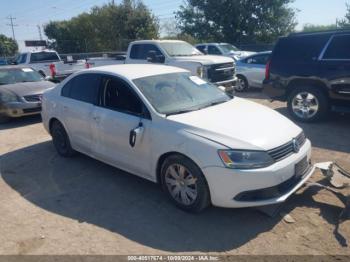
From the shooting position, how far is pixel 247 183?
352 centimetres

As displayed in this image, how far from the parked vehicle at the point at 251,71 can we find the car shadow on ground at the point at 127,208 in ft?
26.6

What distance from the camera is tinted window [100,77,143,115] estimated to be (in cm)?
448

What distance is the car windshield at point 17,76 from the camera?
10.0m

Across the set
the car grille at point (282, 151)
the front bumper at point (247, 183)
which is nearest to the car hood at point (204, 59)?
the car grille at point (282, 151)

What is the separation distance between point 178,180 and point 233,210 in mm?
742

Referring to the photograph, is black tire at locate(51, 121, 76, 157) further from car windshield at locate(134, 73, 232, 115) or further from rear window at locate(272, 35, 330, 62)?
rear window at locate(272, 35, 330, 62)

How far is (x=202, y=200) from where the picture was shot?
3.78m

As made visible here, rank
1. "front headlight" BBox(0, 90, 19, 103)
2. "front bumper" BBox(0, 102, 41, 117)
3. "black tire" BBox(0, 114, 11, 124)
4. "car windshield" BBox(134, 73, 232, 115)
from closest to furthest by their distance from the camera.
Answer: "car windshield" BBox(134, 73, 232, 115)
"front bumper" BBox(0, 102, 41, 117)
"front headlight" BBox(0, 90, 19, 103)
"black tire" BBox(0, 114, 11, 124)

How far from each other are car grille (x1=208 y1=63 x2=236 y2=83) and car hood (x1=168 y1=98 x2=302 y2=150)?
5.79 meters

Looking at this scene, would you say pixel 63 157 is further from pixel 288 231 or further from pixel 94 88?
pixel 288 231

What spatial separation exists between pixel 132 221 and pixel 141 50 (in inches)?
338

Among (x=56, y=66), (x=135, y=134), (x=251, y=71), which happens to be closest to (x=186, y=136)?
(x=135, y=134)

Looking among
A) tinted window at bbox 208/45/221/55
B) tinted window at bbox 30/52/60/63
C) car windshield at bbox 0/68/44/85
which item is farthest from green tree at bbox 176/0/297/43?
car windshield at bbox 0/68/44/85

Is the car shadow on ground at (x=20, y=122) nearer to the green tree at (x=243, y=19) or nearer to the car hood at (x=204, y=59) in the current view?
the car hood at (x=204, y=59)
